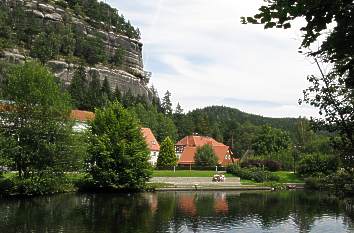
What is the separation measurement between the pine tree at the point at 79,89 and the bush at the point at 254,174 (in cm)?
4285

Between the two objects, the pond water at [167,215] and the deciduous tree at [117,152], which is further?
the deciduous tree at [117,152]

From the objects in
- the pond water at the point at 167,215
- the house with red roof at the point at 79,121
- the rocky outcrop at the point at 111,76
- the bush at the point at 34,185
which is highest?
the rocky outcrop at the point at 111,76

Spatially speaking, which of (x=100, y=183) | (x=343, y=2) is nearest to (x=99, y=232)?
(x=343, y=2)

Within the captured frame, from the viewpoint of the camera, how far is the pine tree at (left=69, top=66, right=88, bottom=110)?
320ft

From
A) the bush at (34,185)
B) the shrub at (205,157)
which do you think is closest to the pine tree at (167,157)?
the shrub at (205,157)

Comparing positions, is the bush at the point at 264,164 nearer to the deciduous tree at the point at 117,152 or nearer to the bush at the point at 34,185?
the deciduous tree at the point at 117,152

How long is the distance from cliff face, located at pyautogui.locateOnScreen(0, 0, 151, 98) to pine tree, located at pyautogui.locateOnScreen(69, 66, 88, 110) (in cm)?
263

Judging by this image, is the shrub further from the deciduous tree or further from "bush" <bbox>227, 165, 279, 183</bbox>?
the deciduous tree

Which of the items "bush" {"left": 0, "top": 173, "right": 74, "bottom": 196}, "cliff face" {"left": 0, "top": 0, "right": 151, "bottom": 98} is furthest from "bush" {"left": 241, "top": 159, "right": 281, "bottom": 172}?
"cliff face" {"left": 0, "top": 0, "right": 151, "bottom": 98}

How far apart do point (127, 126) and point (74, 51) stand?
242ft

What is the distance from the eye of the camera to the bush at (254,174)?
6103cm

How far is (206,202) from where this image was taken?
39.3m

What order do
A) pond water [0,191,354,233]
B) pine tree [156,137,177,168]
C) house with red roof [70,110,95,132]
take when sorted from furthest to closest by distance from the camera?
pine tree [156,137,177,168] < house with red roof [70,110,95,132] < pond water [0,191,354,233]

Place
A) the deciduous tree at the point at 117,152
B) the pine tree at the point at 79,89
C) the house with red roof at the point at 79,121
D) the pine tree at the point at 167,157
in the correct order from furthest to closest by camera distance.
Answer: the pine tree at the point at 79,89, the pine tree at the point at 167,157, the deciduous tree at the point at 117,152, the house with red roof at the point at 79,121
